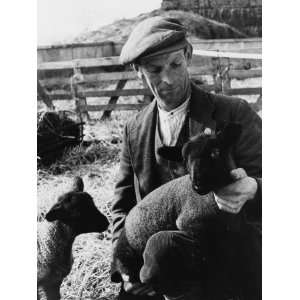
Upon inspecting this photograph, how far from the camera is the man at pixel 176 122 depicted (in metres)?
2.31

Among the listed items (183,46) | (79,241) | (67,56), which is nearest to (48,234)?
(79,241)

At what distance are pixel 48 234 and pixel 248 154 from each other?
3.71ft

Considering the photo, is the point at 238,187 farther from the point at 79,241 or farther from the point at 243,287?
the point at 79,241

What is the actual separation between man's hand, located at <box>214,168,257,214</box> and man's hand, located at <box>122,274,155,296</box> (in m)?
0.54

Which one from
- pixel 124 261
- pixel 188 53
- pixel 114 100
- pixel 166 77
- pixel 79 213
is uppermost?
pixel 188 53

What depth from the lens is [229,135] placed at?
2271mm

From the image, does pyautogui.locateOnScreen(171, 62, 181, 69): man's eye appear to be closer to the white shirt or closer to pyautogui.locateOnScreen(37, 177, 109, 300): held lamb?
the white shirt

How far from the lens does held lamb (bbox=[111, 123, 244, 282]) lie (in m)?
2.23

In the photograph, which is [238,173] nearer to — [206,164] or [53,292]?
[206,164]

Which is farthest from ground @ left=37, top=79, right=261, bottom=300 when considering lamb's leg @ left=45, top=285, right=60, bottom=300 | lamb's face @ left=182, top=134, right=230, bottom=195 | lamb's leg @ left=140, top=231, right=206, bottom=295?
lamb's face @ left=182, top=134, right=230, bottom=195

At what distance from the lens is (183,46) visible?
7.71 feet

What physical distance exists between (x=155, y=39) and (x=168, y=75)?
17 centimetres

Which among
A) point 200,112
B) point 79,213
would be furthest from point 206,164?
point 79,213
